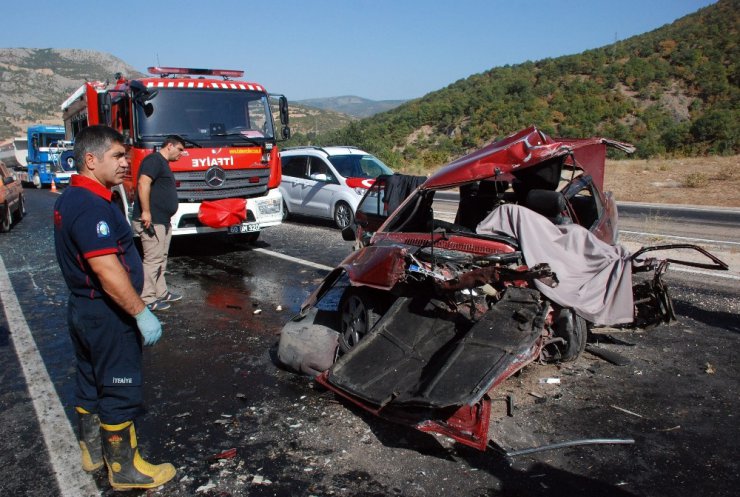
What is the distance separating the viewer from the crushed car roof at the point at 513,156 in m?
4.87

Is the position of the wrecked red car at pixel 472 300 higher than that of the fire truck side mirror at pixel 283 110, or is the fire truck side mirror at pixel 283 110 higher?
the fire truck side mirror at pixel 283 110

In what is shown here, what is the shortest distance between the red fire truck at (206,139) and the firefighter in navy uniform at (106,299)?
19.3 feet

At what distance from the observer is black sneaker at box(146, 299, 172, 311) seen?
6.91 meters

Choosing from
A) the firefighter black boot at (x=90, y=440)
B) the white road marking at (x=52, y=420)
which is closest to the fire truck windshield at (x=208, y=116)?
the white road marking at (x=52, y=420)

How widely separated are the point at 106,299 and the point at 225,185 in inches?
263

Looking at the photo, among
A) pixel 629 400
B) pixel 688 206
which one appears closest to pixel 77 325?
pixel 629 400

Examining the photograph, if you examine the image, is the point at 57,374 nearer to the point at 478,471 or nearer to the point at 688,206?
the point at 478,471

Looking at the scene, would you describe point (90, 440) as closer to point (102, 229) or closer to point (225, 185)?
point (102, 229)

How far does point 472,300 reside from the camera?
430cm

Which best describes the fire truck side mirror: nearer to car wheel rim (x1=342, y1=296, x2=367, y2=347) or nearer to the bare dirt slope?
car wheel rim (x1=342, y1=296, x2=367, y2=347)

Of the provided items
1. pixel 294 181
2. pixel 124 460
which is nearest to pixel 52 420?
pixel 124 460

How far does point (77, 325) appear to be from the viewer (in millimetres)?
3238

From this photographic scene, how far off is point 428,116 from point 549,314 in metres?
53.7

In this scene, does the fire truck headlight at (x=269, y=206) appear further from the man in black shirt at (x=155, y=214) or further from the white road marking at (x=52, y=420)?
the white road marking at (x=52, y=420)
